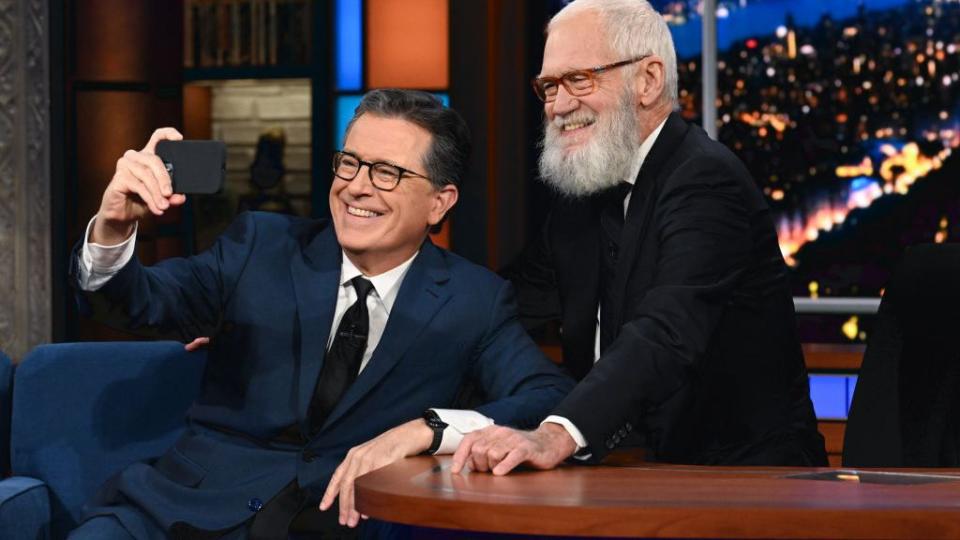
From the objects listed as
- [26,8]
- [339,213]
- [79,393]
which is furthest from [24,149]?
[339,213]

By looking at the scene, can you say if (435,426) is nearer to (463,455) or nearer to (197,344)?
(463,455)

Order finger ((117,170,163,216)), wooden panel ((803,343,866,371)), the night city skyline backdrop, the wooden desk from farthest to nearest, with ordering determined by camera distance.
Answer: the night city skyline backdrop
wooden panel ((803,343,866,371))
finger ((117,170,163,216))
the wooden desk

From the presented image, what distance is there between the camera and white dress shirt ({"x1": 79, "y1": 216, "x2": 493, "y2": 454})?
2.10 meters

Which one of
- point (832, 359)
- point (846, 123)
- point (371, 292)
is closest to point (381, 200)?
point (371, 292)

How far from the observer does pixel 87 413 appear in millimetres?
2732

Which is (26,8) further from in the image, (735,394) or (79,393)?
(735,394)

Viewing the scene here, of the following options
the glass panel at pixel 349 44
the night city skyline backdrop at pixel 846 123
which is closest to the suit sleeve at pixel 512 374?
the glass panel at pixel 349 44

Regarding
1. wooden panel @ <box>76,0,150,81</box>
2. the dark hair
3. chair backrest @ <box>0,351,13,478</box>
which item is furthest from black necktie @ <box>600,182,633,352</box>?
wooden panel @ <box>76,0,150,81</box>

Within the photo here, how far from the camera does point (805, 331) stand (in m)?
5.53

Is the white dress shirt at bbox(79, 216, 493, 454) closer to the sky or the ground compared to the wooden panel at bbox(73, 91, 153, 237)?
closer to the ground

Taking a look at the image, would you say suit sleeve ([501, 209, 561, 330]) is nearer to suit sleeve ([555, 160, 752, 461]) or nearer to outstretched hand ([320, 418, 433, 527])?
suit sleeve ([555, 160, 752, 461])

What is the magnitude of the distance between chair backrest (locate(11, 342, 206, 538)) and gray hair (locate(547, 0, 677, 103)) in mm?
1044

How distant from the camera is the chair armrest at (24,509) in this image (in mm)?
2490

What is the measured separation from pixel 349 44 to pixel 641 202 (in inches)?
113
